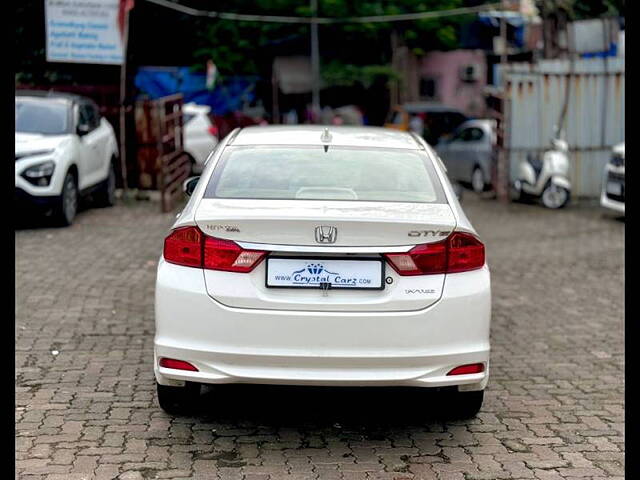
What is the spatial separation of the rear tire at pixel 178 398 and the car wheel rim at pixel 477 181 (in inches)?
574

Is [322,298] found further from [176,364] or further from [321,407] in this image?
[321,407]

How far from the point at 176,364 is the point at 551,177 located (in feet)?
41.7

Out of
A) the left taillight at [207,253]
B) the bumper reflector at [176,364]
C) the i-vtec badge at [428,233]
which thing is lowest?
the bumper reflector at [176,364]

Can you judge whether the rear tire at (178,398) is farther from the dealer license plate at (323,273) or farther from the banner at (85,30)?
the banner at (85,30)

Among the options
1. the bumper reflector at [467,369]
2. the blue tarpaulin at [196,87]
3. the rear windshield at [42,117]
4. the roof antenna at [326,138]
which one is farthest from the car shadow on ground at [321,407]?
the blue tarpaulin at [196,87]

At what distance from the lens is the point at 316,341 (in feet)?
16.0

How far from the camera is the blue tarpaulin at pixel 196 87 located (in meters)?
28.0

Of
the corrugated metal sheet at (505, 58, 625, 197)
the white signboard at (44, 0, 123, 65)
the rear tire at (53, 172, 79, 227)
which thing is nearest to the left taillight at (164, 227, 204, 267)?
the rear tire at (53, 172, 79, 227)

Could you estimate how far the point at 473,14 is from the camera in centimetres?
3341

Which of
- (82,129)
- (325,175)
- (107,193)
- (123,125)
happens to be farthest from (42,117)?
(325,175)
